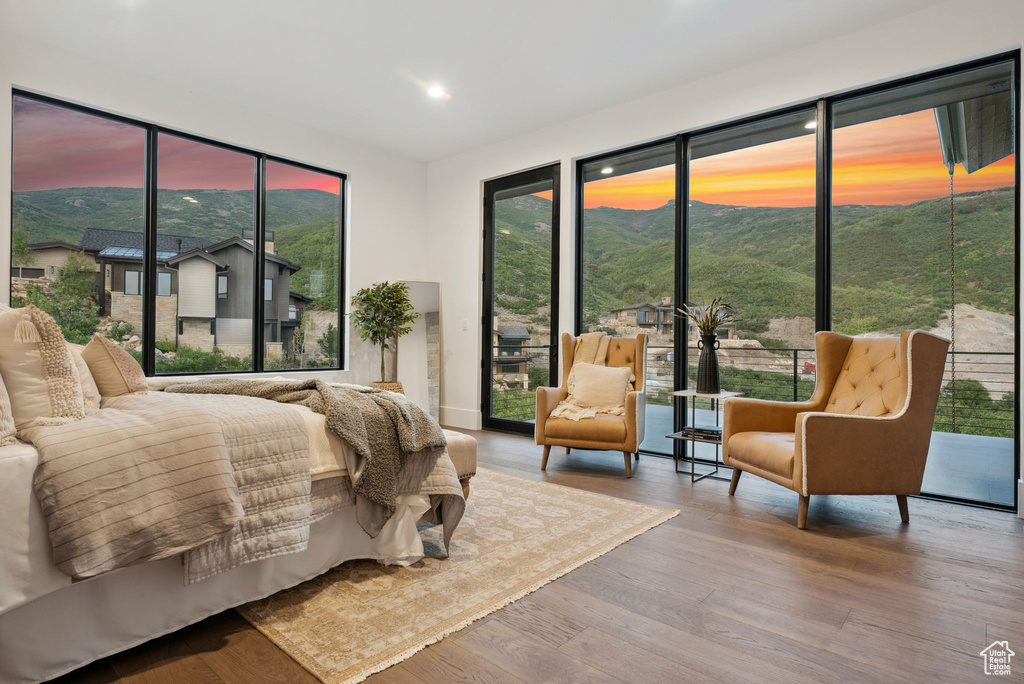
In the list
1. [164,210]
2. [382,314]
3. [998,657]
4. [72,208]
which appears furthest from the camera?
[382,314]

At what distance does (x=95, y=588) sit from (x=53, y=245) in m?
3.53

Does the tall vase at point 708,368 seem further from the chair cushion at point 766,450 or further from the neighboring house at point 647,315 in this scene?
the neighboring house at point 647,315

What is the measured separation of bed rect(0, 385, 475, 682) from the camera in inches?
52.5

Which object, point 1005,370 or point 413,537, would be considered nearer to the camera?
point 413,537

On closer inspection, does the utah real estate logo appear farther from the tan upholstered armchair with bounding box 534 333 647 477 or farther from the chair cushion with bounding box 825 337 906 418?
the tan upholstered armchair with bounding box 534 333 647 477

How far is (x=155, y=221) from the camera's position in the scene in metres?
4.38

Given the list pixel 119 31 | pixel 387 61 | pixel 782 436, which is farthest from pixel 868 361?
pixel 119 31

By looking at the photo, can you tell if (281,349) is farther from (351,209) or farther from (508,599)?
(508,599)

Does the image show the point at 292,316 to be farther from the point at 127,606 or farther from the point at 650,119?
the point at 127,606

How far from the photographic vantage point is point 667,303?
4566mm

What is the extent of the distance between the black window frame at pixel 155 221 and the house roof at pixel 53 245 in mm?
143

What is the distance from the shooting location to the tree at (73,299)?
12.7 feet

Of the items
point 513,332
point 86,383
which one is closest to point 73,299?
point 86,383

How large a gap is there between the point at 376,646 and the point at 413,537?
0.60 metres
